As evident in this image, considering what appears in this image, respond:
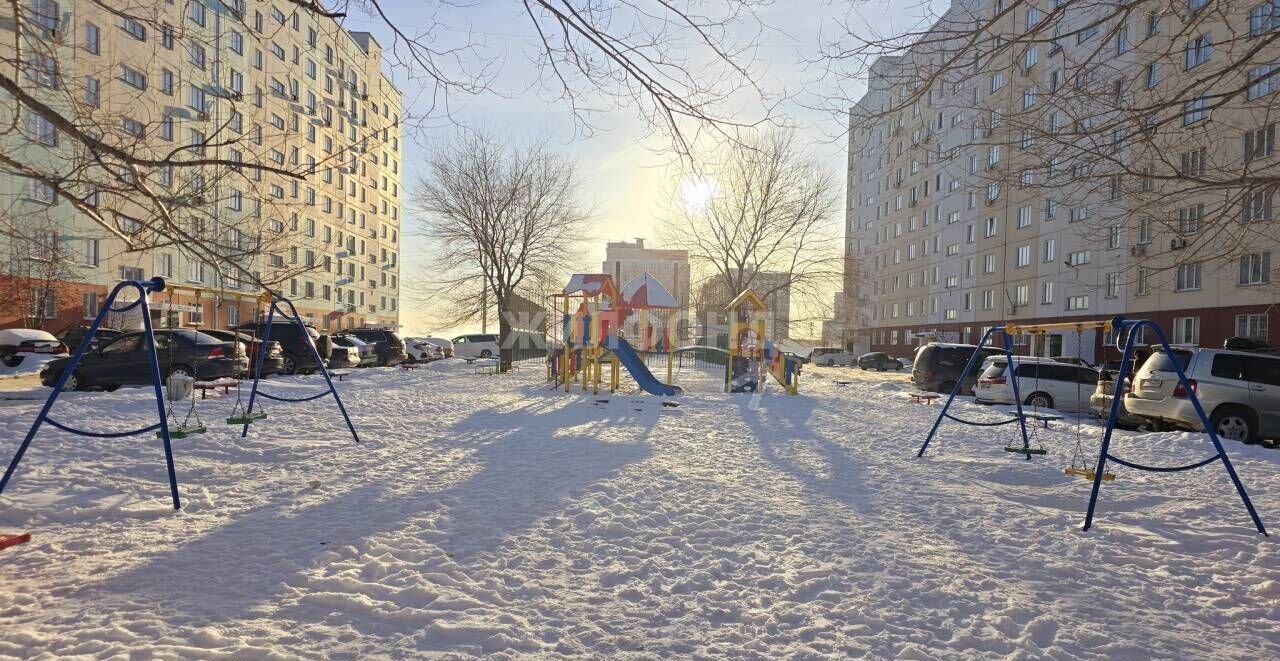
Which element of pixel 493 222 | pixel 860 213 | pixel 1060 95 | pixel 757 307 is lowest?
pixel 757 307

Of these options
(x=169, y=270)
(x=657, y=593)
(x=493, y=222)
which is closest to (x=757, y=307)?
(x=493, y=222)

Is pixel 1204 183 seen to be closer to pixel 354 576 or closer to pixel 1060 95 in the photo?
pixel 1060 95

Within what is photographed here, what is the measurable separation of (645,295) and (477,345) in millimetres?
21318

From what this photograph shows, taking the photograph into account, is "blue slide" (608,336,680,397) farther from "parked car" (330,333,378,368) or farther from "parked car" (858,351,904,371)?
"parked car" (858,351,904,371)

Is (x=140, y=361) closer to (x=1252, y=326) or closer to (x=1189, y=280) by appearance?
(x=1252, y=326)

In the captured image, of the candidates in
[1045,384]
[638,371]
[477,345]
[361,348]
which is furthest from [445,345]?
[1045,384]

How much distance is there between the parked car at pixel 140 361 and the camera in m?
13.4

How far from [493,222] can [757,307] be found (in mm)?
12916

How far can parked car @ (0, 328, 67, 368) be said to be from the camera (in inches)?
746

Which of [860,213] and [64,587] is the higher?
[860,213]

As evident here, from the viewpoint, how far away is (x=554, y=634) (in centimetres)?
315

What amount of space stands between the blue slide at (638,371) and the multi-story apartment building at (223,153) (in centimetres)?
777

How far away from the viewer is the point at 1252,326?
904 inches

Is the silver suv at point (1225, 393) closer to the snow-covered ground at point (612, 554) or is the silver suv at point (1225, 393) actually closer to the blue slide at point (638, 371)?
the snow-covered ground at point (612, 554)
